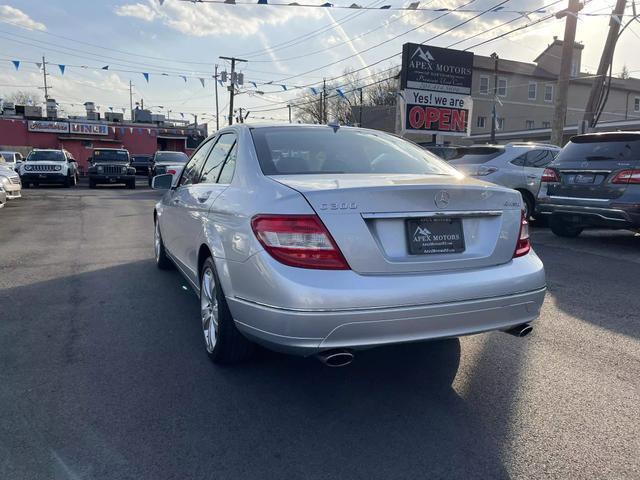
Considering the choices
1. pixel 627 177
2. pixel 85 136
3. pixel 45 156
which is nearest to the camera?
pixel 627 177

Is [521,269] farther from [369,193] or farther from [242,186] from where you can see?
[242,186]

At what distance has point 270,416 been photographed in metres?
2.88

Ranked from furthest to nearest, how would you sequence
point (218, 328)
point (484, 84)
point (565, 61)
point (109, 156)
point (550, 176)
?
point (484, 84)
point (109, 156)
point (565, 61)
point (550, 176)
point (218, 328)

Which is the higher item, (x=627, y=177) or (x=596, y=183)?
(x=627, y=177)

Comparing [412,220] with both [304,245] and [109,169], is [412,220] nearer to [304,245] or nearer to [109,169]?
[304,245]

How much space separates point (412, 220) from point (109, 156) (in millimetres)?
23906

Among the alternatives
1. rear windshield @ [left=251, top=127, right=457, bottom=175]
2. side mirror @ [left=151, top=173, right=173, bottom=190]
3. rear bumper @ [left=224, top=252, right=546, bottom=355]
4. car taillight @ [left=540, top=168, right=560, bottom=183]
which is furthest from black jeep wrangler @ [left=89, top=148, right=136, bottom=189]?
rear bumper @ [left=224, top=252, right=546, bottom=355]

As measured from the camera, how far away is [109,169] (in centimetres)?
2328

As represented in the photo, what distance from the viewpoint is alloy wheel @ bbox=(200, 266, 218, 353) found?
3.46 m

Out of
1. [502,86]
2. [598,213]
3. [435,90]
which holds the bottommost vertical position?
[598,213]

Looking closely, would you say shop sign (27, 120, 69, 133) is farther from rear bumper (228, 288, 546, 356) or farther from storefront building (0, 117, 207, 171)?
rear bumper (228, 288, 546, 356)

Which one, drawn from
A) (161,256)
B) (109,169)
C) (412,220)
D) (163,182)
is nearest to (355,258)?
(412,220)

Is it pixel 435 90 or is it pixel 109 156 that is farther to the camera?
pixel 109 156

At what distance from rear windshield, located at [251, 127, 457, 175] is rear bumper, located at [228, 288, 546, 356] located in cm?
102
